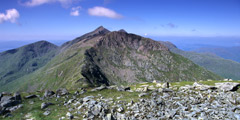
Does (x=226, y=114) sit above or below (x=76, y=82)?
above

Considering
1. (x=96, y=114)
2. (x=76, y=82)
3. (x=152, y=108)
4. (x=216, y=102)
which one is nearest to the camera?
(x=96, y=114)

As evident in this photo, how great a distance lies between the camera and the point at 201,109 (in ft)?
65.5

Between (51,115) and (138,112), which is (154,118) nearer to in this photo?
(138,112)

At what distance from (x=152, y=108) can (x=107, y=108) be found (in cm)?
712

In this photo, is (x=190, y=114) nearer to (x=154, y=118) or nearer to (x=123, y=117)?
(x=154, y=118)

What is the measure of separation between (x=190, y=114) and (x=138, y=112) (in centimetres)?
708

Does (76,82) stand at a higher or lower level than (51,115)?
lower

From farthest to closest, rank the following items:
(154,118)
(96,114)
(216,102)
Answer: (216,102) → (96,114) → (154,118)

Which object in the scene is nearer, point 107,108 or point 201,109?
point 201,109

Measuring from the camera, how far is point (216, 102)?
22984 mm

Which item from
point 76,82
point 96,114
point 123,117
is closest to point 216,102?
point 123,117

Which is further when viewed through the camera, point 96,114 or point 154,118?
point 96,114

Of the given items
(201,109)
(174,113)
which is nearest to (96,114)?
(174,113)

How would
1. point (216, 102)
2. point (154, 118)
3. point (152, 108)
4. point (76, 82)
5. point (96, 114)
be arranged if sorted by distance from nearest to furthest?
point (154, 118) < point (96, 114) < point (152, 108) < point (216, 102) < point (76, 82)
